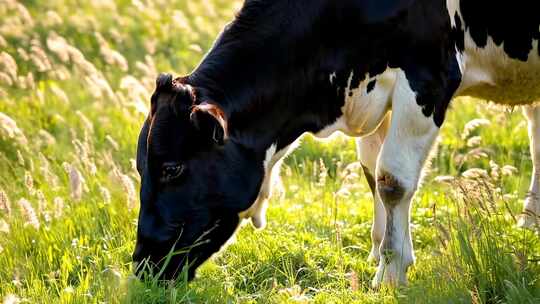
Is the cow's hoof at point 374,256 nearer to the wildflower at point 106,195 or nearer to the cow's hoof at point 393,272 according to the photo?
the cow's hoof at point 393,272

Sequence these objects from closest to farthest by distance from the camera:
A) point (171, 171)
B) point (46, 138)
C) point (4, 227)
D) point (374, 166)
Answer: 1. point (171, 171)
2. point (4, 227)
3. point (374, 166)
4. point (46, 138)

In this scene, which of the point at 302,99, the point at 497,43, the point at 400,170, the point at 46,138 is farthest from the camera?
the point at 46,138

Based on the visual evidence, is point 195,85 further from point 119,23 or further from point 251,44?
point 119,23

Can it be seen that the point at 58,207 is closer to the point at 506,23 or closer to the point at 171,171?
the point at 171,171

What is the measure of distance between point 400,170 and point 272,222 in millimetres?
1379

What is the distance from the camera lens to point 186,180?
A: 5574 mm

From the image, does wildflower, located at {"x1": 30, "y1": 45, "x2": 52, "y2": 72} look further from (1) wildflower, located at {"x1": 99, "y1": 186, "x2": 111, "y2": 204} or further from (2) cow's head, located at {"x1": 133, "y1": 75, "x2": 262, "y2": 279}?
(2) cow's head, located at {"x1": 133, "y1": 75, "x2": 262, "y2": 279}

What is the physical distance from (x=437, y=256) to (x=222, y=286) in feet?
3.89

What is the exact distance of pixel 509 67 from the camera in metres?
6.50

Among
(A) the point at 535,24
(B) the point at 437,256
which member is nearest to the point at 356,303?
(B) the point at 437,256

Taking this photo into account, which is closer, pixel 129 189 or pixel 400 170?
pixel 400 170

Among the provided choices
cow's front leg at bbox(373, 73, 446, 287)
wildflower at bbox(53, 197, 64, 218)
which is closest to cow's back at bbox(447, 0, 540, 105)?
cow's front leg at bbox(373, 73, 446, 287)

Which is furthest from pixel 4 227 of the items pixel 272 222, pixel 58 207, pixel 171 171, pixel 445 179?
pixel 445 179

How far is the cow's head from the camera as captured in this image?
543cm
